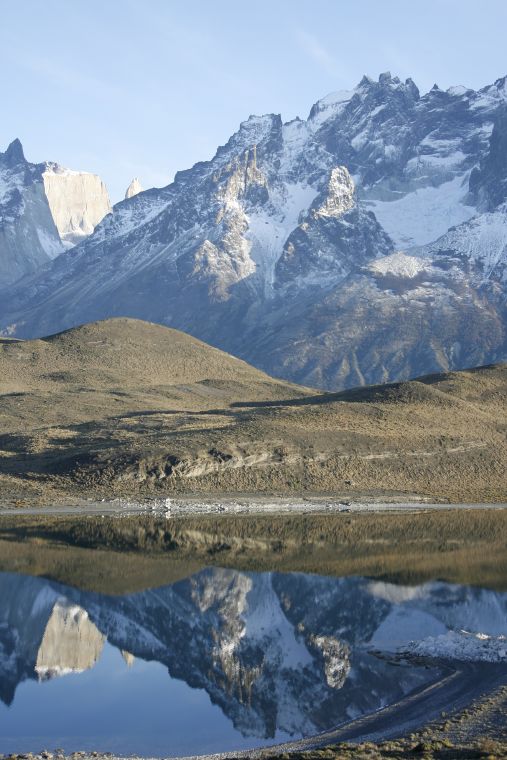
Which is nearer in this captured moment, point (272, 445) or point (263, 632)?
point (263, 632)

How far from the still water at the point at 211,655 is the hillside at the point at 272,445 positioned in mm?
50937

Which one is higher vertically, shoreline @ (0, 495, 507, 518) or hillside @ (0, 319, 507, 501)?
hillside @ (0, 319, 507, 501)

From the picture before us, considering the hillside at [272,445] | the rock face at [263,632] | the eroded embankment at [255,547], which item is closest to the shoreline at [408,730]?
the rock face at [263,632]

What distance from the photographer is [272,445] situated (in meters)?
130

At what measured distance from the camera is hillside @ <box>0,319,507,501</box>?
399 ft

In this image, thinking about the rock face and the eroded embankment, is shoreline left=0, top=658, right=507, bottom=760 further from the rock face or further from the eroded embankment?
the eroded embankment

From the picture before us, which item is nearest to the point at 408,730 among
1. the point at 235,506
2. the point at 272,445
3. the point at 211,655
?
the point at 211,655

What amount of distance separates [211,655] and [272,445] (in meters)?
78.9

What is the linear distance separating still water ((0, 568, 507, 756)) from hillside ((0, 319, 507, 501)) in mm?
50937

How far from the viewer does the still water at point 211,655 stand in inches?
1617

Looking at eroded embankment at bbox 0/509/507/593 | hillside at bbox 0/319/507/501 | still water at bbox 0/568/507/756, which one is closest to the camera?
still water at bbox 0/568/507/756

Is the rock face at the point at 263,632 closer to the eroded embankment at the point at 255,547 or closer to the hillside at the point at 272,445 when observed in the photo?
the eroded embankment at the point at 255,547

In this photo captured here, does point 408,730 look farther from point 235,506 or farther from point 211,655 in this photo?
point 235,506

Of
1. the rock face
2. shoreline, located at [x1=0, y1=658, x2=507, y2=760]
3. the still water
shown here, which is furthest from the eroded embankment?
shoreline, located at [x1=0, y1=658, x2=507, y2=760]
